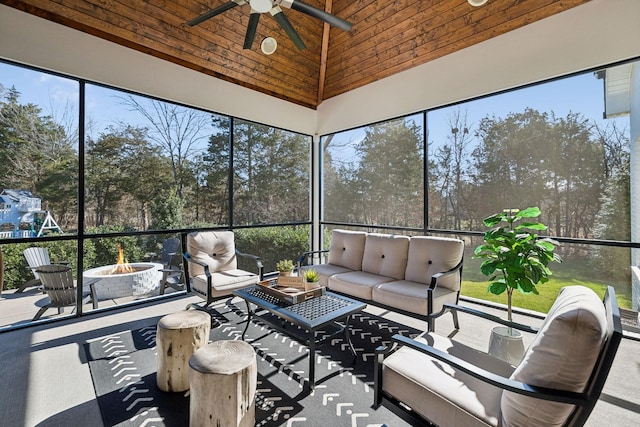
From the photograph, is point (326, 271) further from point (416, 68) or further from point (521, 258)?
point (416, 68)

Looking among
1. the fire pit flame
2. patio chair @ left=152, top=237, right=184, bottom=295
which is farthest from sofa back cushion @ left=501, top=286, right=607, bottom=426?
the fire pit flame

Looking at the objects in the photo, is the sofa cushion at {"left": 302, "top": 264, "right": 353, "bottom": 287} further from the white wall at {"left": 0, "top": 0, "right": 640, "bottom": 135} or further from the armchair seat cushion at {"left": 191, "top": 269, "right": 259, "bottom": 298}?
the white wall at {"left": 0, "top": 0, "right": 640, "bottom": 135}

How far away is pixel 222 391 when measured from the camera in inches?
66.0

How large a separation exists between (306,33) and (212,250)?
12.8ft

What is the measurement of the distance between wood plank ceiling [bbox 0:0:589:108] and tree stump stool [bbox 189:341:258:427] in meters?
4.06

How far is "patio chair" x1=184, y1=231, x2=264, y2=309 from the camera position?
11.4 feet

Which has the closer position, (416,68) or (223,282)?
(223,282)

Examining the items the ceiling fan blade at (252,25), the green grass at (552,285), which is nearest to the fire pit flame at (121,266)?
the ceiling fan blade at (252,25)

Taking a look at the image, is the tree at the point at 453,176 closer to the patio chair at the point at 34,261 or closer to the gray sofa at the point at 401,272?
the gray sofa at the point at 401,272

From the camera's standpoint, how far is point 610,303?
146 centimetres

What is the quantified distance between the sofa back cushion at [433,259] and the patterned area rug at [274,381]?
617 millimetres

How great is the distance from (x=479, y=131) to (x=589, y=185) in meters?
1.53

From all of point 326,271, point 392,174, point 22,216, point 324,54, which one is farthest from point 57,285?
point 324,54

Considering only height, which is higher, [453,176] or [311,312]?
[453,176]
